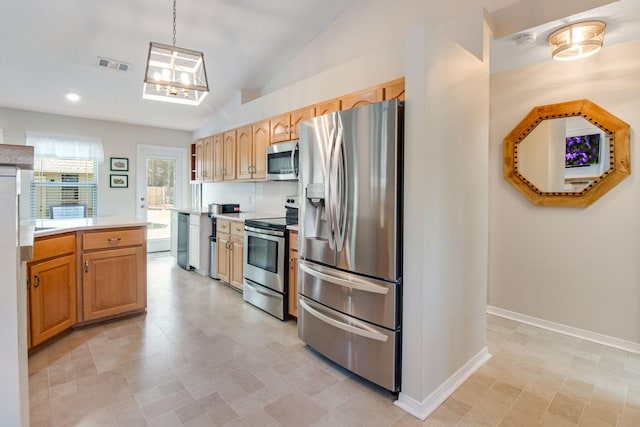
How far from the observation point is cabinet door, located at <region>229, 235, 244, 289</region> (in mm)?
3852

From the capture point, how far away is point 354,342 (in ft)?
7.02

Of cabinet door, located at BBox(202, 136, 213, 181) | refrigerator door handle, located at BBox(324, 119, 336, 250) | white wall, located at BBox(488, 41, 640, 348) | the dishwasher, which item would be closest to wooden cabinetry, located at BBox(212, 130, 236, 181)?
cabinet door, located at BBox(202, 136, 213, 181)

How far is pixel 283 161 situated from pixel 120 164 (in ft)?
11.9

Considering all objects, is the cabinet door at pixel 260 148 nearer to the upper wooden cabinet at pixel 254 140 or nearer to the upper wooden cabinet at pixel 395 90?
the upper wooden cabinet at pixel 254 140

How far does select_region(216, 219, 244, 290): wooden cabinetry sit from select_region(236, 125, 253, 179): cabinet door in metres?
→ 0.75

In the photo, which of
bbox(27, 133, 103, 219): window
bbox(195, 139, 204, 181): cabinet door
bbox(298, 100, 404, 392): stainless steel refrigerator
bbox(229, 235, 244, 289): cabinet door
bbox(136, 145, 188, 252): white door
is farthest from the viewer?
bbox(136, 145, 188, 252): white door

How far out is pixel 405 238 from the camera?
1908 mm

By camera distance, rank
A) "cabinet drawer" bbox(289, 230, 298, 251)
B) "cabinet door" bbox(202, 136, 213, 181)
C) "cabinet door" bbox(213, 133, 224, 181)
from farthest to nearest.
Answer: "cabinet door" bbox(202, 136, 213, 181) < "cabinet door" bbox(213, 133, 224, 181) < "cabinet drawer" bbox(289, 230, 298, 251)

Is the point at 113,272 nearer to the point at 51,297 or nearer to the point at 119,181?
the point at 51,297

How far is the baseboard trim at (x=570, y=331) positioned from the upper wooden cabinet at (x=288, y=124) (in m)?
2.73

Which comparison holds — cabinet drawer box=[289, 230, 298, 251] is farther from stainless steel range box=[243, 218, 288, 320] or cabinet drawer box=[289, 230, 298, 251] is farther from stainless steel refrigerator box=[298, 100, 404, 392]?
stainless steel refrigerator box=[298, 100, 404, 392]

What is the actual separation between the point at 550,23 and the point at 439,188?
1.44 m

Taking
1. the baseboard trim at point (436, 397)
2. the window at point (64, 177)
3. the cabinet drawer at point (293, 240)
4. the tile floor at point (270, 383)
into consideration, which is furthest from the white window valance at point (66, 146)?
the baseboard trim at point (436, 397)

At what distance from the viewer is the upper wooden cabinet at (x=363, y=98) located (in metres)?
2.74
